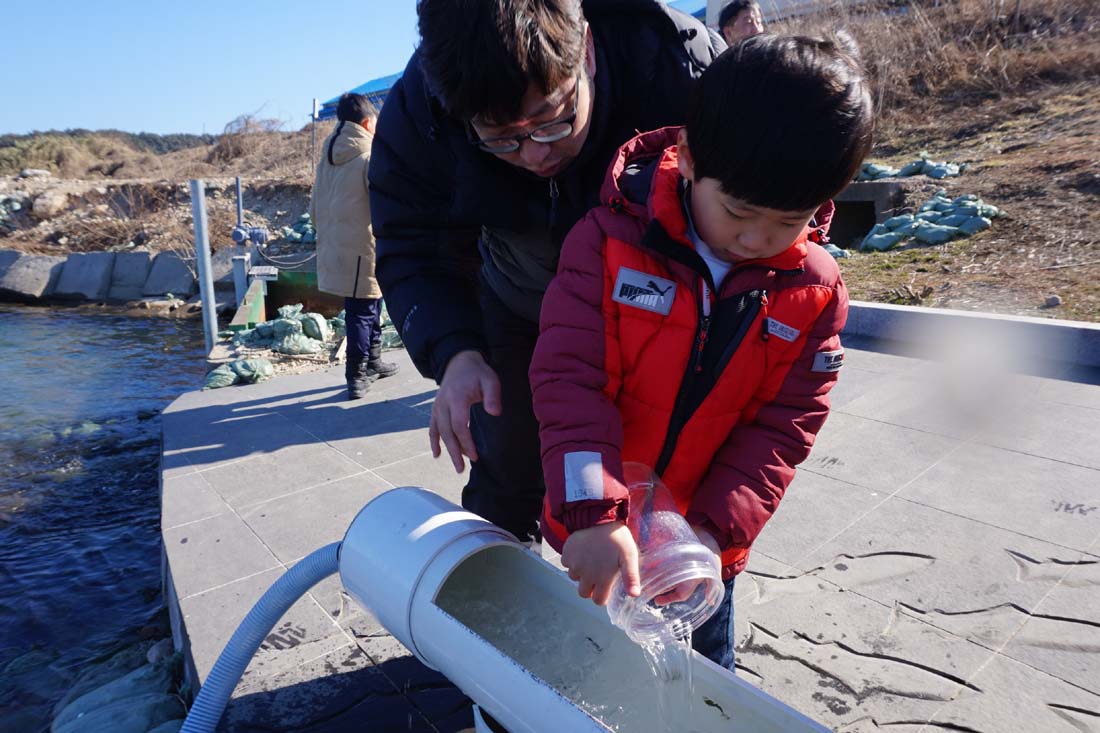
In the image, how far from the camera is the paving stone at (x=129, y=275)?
1455 centimetres

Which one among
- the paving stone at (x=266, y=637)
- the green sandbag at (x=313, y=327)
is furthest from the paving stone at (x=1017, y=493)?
the green sandbag at (x=313, y=327)

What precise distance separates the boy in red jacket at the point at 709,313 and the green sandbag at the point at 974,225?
6867 millimetres

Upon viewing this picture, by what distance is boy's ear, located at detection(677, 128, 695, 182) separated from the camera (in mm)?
1412

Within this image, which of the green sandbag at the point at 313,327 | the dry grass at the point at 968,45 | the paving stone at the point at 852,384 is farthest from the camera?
the dry grass at the point at 968,45

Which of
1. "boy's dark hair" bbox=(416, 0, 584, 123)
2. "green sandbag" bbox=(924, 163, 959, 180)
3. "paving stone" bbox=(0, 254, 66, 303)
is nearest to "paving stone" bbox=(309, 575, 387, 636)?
"boy's dark hair" bbox=(416, 0, 584, 123)

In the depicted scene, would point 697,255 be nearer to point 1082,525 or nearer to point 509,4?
point 509,4

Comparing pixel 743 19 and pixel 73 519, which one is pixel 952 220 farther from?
pixel 73 519

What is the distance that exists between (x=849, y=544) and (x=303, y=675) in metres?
1.97

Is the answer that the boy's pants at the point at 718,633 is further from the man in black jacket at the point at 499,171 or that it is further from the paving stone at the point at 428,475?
the paving stone at the point at 428,475

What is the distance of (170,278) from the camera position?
14.4 m

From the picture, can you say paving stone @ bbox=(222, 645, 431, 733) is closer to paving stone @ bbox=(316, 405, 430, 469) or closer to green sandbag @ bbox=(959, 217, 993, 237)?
paving stone @ bbox=(316, 405, 430, 469)

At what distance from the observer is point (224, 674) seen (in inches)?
73.9

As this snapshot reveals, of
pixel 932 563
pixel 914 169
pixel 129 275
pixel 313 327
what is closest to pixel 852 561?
pixel 932 563

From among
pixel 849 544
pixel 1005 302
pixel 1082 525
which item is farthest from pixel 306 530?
pixel 1005 302
